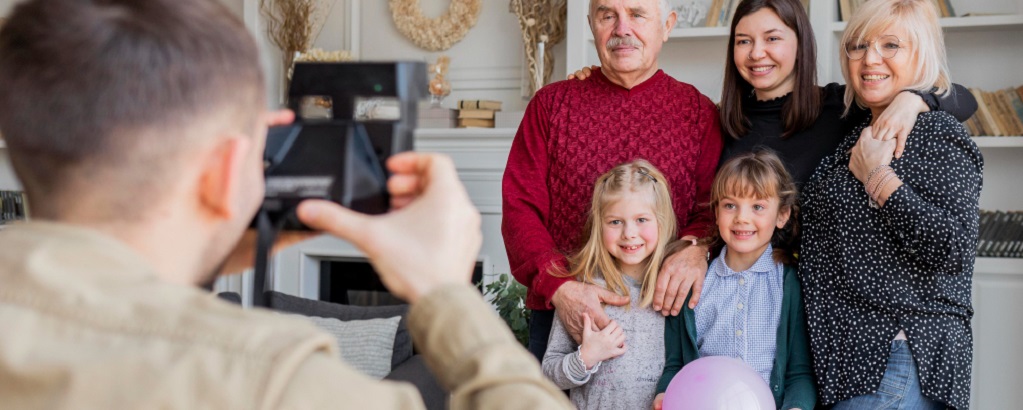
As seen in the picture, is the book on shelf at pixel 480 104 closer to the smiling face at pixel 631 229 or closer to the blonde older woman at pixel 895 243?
the smiling face at pixel 631 229

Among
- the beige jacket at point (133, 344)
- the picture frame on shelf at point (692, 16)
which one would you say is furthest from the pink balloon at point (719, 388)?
the picture frame on shelf at point (692, 16)

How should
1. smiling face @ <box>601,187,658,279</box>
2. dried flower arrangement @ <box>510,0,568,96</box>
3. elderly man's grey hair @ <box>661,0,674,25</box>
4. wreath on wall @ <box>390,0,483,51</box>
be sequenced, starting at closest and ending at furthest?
smiling face @ <box>601,187,658,279</box>, elderly man's grey hair @ <box>661,0,674,25</box>, dried flower arrangement @ <box>510,0,568,96</box>, wreath on wall @ <box>390,0,483,51</box>

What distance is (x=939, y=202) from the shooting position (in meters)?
1.87

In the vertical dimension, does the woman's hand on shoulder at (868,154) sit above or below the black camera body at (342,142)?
below

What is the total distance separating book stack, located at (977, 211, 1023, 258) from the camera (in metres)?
3.46

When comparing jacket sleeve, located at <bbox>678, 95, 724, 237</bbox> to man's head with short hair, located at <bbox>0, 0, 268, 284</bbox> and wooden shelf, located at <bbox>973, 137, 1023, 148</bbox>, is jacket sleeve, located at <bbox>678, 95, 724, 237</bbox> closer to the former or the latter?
wooden shelf, located at <bbox>973, 137, 1023, 148</bbox>

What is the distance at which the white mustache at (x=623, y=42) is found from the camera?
88.5 inches

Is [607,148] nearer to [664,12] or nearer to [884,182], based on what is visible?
[664,12]

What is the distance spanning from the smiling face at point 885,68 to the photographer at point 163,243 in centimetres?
148

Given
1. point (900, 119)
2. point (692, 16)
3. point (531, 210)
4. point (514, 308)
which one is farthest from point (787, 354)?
point (692, 16)

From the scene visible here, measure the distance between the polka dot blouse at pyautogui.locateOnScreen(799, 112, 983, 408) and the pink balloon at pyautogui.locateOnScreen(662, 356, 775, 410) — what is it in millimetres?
192

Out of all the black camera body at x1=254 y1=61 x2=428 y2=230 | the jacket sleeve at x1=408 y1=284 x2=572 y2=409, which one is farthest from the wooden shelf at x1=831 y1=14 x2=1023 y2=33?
the jacket sleeve at x1=408 y1=284 x2=572 y2=409

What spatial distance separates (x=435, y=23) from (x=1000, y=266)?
2.57m

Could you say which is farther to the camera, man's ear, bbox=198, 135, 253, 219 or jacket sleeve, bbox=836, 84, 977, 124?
jacket sleeve, bbox=836, 84, 977, 124
